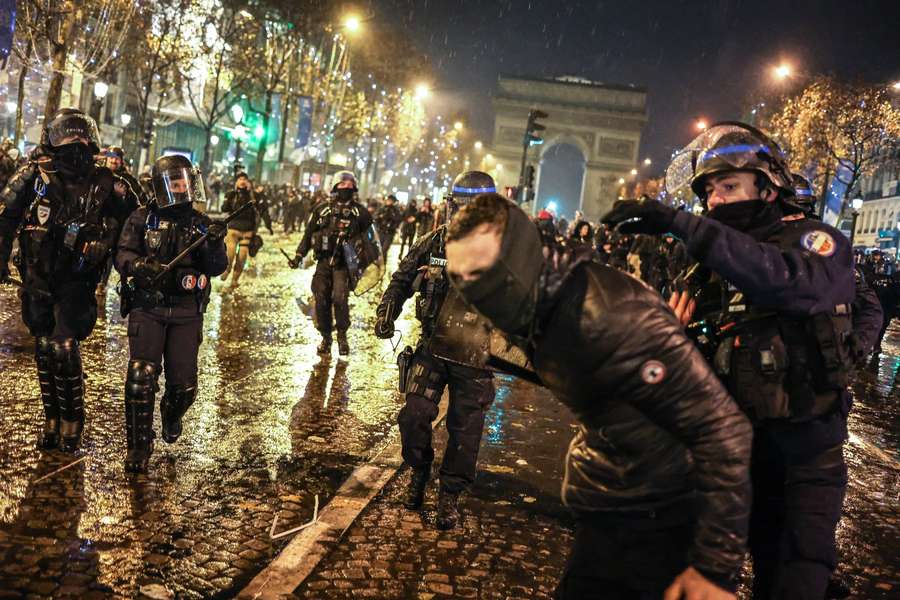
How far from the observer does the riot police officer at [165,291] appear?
5336 mm

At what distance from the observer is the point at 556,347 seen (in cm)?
228

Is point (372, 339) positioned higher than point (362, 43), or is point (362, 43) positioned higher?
point (362, 43)

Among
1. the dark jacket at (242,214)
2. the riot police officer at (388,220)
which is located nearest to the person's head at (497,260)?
the dark jacket at (242,214)

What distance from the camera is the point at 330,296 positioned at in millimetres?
10516

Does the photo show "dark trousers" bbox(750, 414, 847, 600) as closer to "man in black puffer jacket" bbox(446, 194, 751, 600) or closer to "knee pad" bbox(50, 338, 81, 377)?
"man in black puffer jacket" bbox(446, 194, 751, 600)

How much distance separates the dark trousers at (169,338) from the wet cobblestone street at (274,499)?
0.60 meters

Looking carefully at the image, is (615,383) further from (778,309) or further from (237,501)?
(237,501)

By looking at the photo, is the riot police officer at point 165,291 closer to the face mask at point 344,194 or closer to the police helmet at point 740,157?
the police helmet at point 740,157

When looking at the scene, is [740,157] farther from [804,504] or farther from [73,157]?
[73,157]

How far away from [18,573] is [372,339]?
27.3 feet

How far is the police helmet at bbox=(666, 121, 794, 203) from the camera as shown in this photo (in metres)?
3.24

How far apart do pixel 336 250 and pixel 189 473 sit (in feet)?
17.1

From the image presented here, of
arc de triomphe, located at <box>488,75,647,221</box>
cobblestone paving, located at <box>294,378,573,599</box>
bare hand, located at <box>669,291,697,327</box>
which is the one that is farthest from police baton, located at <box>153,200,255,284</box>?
arc de triomphe, located at <box>488,75,647,221</box>

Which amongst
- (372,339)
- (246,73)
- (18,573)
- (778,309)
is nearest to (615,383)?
(778,309)
